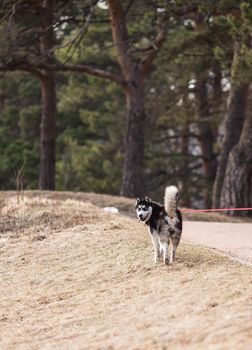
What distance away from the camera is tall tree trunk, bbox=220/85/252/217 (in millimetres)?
22859

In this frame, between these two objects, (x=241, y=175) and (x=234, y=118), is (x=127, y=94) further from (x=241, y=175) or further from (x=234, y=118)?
(x=241, y=175)

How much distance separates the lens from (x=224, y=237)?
16062 mm

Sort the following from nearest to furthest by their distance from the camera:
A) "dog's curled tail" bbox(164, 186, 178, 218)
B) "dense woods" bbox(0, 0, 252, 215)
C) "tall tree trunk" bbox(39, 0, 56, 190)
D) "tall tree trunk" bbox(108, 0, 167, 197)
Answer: "dog's curled tail" bbox(164, 186, 178, 218)
"dense woods" bbox(0, 0, 252, 215)
"tall tree trunk" bbox(108, 0, 167, 197)
"tall tree trunk" bbox(39, 0, 56, 190)

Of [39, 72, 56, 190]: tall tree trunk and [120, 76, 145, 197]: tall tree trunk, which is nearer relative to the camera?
[120, 76, 145, 197]: tall tree trunk

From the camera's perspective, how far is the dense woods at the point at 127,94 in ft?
76.1

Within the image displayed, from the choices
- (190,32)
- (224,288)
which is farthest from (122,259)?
(190,32)

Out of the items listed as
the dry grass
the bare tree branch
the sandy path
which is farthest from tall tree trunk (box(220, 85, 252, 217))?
the dry grass

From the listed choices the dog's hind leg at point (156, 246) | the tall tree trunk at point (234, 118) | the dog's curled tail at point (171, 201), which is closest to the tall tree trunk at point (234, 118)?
the tall tree trunk at point (234, 118)

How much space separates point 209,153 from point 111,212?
19495 millimetres

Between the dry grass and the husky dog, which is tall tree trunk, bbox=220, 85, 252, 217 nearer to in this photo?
the dry grass

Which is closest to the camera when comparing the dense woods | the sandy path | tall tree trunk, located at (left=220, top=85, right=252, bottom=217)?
the sandy path

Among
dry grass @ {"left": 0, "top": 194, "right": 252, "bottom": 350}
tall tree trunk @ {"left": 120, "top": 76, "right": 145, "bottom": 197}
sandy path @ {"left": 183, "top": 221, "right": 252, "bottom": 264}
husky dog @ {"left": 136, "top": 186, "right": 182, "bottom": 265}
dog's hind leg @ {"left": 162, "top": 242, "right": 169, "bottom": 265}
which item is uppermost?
tall tree trunk @ {"left": 120, "top": 76, "right": 145, "bottom": 197}

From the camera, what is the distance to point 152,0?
2372 centimetres

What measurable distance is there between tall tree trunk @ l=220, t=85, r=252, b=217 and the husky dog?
11.2 meters
